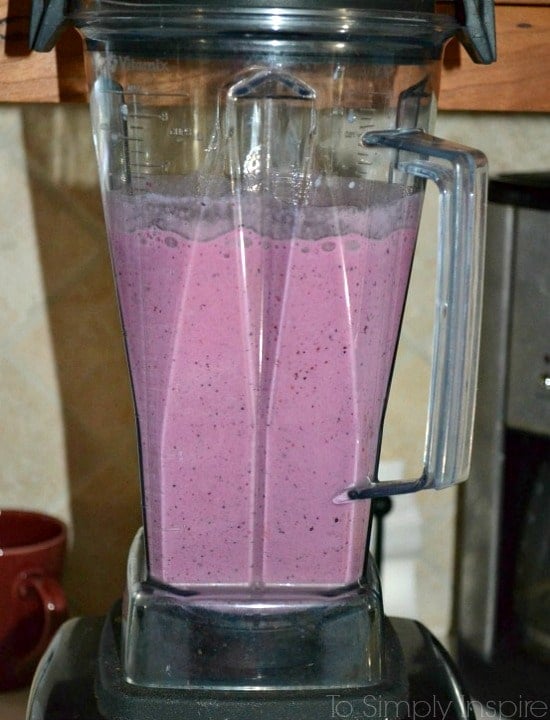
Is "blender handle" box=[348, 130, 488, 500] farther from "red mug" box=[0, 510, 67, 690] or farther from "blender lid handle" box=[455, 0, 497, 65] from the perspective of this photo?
"red mug" box=[0, 510, 67, 690]

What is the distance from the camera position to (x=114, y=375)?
0.79 m

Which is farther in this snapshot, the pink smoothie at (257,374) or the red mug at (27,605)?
the red mug at (27,605)

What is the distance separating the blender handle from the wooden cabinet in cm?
14

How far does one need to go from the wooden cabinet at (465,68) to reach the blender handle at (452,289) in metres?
0.14

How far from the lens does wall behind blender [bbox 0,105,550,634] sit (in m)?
0.76

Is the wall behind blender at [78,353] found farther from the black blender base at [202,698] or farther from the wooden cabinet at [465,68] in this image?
the black blender base at [202,698]

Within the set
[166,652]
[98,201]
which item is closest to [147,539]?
[166,652]

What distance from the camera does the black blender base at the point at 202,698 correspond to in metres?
0.53

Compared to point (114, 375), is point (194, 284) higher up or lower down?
higher up

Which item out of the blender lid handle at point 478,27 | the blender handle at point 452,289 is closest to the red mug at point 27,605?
the blender handle at point 452,289

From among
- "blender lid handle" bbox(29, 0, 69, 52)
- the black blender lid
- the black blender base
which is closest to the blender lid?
"blender lid handle" bbox(29, 0, 69, 52)

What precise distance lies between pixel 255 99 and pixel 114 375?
34 cm

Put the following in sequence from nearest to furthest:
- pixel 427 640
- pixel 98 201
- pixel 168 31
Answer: pixel 168 31, pixel 427 640, pixel 98 201

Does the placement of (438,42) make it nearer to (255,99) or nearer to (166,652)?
(255,99)
